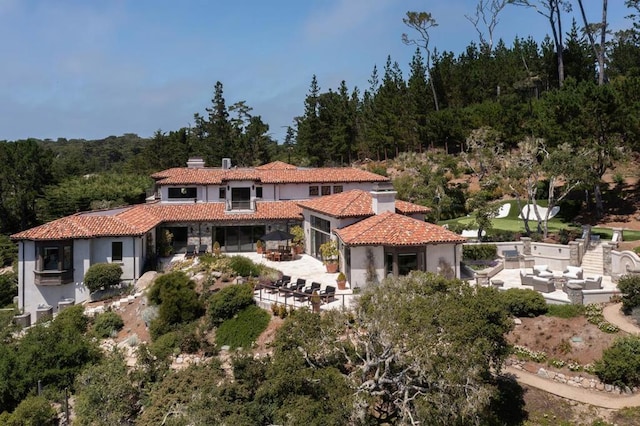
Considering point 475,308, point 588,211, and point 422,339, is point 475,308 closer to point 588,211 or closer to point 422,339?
point 422,339

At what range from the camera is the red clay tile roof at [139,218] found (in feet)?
95.7

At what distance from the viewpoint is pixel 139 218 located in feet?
108

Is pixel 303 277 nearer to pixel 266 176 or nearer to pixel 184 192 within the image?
pixel 266 176

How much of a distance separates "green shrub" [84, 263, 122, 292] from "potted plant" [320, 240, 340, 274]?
41.6 feet

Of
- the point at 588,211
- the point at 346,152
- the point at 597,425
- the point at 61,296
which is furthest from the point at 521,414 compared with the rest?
the point at 346,152

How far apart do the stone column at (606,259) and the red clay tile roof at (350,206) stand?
10.3 metres

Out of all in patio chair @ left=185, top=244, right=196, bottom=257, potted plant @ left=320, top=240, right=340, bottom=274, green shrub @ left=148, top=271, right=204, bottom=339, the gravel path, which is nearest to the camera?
the gravel path

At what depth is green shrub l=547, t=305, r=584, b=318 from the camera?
21.4 meters

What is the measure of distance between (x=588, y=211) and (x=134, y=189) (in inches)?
1880

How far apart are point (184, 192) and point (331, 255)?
53.1ft

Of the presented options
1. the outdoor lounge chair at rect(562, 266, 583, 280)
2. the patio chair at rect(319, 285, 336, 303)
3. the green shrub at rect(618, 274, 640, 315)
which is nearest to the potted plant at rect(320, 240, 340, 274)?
the patio chair at rect(319, 285, 336, 303)

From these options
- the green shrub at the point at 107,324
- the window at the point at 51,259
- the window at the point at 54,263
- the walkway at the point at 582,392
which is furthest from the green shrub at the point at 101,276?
the walkway at the point at 582,392

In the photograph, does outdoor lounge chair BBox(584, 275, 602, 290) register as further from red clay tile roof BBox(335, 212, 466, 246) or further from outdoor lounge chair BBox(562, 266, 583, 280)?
red clay tile roof BBox(335, 212, 466, 246)

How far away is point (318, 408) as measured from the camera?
13469mm
